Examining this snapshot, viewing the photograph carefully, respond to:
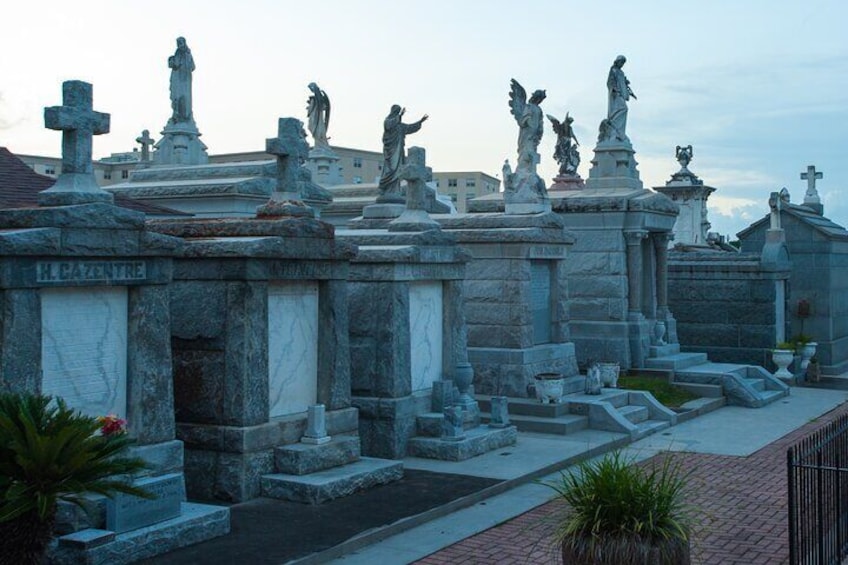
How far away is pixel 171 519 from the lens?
8.69 m

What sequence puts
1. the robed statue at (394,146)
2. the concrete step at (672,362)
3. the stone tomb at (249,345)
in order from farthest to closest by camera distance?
the concrete step at (672,362)
the robed statue at (394,146)
the stone tomb at (249,345)

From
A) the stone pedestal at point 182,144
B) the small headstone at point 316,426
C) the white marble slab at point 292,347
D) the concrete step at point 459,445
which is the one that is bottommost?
the concrete step at point 459,445

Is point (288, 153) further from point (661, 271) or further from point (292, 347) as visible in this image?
point (661, 271)

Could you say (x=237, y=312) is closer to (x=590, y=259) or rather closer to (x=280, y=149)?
(x=280, y=149)

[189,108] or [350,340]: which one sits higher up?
[189,108]

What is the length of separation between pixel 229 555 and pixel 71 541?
1254 millimetres

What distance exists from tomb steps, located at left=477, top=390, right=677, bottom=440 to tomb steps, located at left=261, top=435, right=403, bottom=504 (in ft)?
12.8

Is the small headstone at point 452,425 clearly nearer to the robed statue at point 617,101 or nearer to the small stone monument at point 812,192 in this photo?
the robed statue at point 617,101

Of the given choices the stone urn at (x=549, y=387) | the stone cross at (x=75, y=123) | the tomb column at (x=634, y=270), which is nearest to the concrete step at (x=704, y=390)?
the tomb column at (x=634, y=270)

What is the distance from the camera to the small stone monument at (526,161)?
16.9 m

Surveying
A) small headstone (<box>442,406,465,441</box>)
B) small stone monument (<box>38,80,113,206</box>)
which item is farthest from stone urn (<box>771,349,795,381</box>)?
small stone monument (<box>38,80,113,206</box>)

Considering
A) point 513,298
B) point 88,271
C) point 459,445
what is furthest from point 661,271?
point 88,271

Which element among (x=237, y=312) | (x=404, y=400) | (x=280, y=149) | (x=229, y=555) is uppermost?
(x=280, y=149)

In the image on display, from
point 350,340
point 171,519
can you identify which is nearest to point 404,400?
point 350,340
